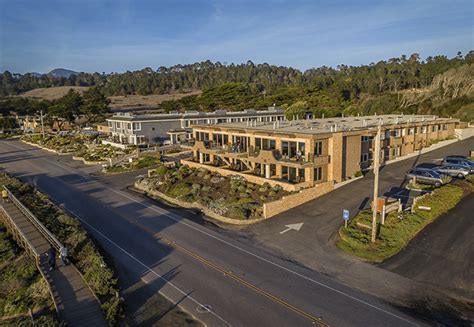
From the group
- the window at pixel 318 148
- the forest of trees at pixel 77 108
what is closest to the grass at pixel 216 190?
the window at pixel 318 148

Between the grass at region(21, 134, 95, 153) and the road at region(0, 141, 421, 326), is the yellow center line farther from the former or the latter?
the grass at region(21, 134, 95, 153)

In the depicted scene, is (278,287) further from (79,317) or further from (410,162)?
(410,162)

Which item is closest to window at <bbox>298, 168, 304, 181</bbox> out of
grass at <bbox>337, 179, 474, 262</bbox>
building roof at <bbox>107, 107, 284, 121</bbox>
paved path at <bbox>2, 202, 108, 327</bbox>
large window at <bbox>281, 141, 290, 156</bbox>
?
large window at <bbox>281, 141, 290, 156</bbox>

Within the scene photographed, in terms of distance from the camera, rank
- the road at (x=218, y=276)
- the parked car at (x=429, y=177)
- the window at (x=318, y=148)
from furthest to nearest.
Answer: the window at (x=318, y=148)
the parked car at (x=429, y=177)
the road at (x=218, y=276)

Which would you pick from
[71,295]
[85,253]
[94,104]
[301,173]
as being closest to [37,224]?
[85,253]

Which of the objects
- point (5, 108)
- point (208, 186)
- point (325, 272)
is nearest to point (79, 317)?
point (325, 272)

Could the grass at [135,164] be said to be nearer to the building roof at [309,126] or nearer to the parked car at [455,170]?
the building roof at [309,126]
